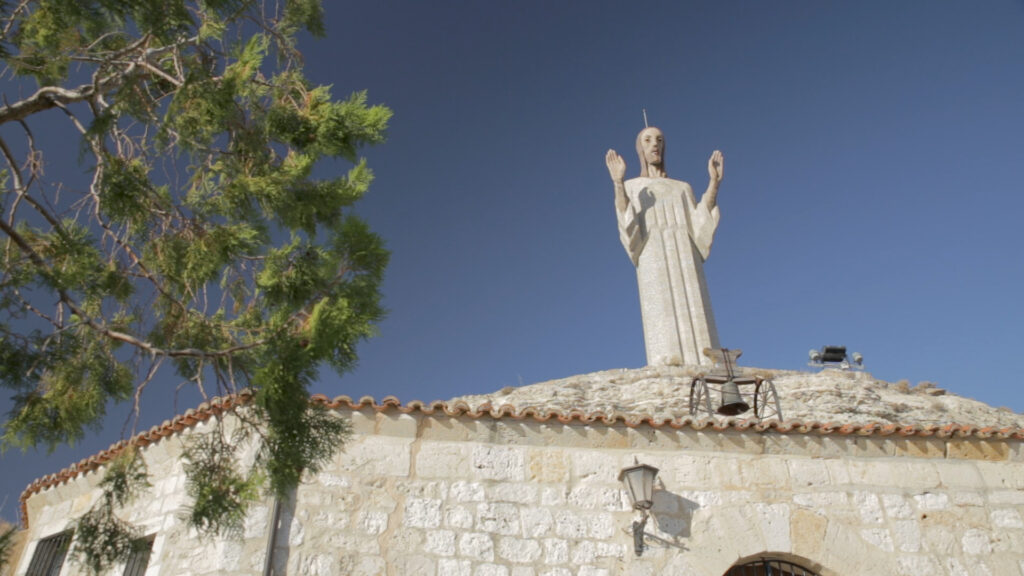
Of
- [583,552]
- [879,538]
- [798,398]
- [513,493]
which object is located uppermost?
[798,398]

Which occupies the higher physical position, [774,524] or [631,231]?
[631,231]

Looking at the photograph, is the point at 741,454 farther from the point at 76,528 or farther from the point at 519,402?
the point at 519,402

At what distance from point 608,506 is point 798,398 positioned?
8109mm

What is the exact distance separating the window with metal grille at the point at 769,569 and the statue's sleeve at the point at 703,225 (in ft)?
41.0

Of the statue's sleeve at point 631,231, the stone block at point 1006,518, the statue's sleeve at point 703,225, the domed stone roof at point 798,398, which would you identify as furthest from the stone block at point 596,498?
the statue's sleeve at point 703,225

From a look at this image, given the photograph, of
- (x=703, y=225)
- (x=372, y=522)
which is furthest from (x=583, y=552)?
(x=703, y=225)

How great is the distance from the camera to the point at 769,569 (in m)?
5.61

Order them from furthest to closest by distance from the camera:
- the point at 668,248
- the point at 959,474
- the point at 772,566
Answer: the point at 668,248, the point at 959,474, the point at 772,566

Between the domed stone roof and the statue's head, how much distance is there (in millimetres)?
7106

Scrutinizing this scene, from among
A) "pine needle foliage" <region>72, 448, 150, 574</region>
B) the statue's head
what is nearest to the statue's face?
the statue's head

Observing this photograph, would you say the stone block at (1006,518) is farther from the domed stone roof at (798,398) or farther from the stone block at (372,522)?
the stone block at (372,522)

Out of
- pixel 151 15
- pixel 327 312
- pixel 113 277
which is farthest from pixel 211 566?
pixel 151 15

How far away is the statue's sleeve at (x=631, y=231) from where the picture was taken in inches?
675

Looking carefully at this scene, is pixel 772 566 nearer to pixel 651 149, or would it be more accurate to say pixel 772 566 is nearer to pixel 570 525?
pixel 570 525
